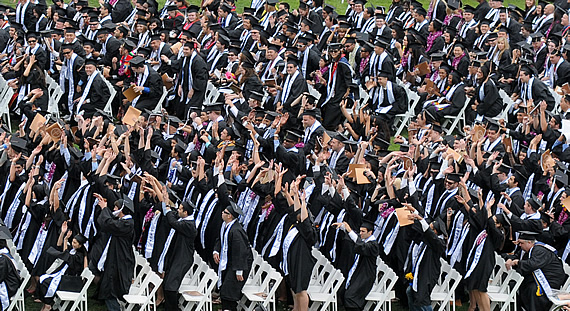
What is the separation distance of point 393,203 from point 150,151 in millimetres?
3195

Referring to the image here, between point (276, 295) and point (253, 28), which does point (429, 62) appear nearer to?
point (253, 28)

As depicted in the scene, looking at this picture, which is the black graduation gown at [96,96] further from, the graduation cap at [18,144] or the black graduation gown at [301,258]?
the black graduation gown at [301,258]

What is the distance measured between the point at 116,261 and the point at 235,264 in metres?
1.29

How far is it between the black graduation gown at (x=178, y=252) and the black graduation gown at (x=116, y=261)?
409mm

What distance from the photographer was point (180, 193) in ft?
48.9

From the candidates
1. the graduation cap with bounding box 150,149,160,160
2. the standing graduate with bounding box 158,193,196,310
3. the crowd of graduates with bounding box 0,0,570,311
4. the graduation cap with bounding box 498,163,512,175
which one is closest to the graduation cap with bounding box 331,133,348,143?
the crowd of graduates with bounding box 0,0,570,311

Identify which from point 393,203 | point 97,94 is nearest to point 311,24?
point 97,94

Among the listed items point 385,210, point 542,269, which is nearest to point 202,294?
point 385,210

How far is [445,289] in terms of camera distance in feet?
44.8

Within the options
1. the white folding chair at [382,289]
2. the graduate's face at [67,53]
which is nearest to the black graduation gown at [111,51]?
A: the graduate's face at [67,53]

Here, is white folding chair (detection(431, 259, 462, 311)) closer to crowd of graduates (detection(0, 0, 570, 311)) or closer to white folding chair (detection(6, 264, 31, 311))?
crowd of graduates (detection(0, 0, 570, 311))

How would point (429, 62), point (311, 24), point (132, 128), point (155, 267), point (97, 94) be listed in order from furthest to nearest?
point (311, 24) → point (429, 62) → point (97, 94) → point (132, 128) → point (155, 267)

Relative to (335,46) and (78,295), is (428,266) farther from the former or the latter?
(335,46)

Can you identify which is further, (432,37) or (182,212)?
(432,37)
